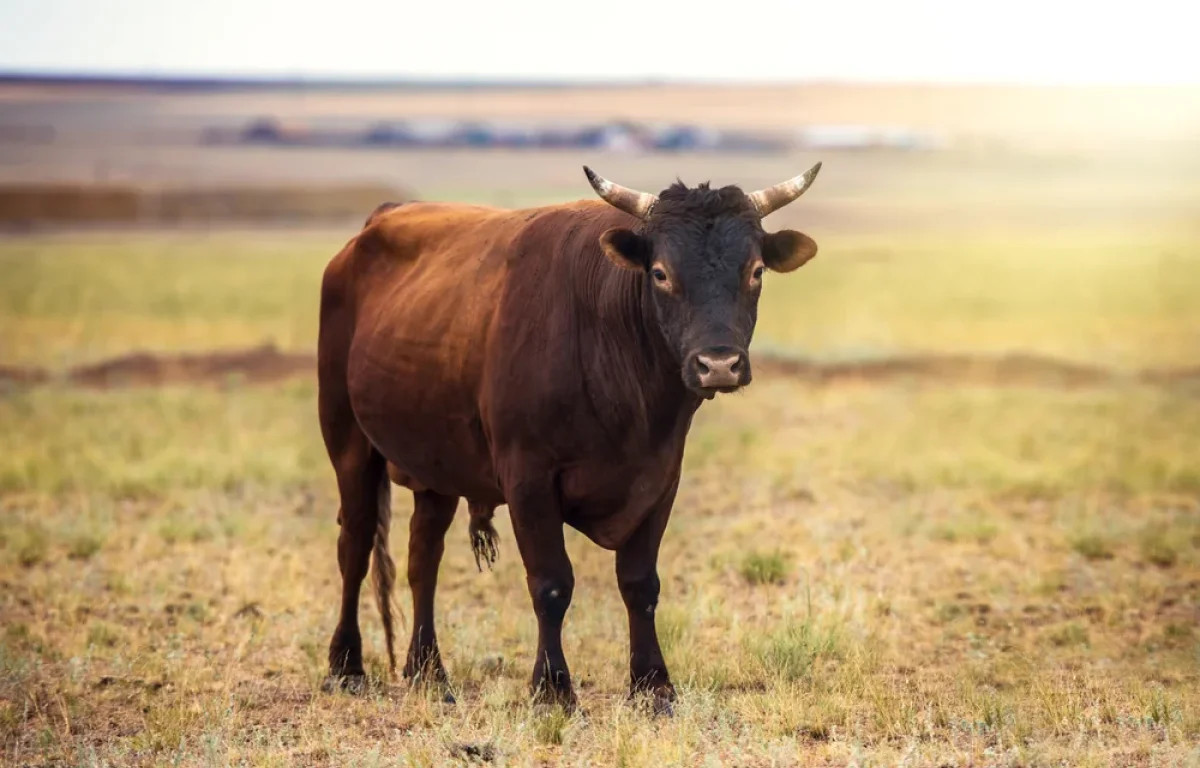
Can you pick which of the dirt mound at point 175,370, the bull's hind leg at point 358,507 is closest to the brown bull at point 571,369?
the bull's hind leg at point 358,507

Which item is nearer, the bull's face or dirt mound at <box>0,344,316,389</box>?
the bull's face

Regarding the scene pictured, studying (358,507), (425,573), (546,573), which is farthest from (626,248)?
(358,507)

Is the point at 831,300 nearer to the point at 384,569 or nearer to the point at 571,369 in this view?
the point at 384,569

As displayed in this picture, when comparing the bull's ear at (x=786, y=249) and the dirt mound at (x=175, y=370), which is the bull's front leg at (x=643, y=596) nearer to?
the bull's ear at (x=786, y=249)

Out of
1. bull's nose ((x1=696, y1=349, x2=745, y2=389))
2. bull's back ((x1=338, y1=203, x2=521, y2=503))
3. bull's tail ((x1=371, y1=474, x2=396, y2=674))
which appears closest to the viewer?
bull's nose ((x1=696, y1=349, x2=745, y2=389))

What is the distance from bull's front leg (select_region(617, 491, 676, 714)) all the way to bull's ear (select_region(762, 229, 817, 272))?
1.23 m

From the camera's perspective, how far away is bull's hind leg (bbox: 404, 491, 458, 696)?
8.91 meters

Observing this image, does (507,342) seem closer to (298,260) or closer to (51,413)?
(51,413)

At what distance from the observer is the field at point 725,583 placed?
757 cm

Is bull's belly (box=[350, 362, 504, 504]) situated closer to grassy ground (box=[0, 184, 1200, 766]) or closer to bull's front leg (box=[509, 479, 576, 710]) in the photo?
bull's front leg (box=[509, 479, 576, 710])

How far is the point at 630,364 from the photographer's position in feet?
25.5

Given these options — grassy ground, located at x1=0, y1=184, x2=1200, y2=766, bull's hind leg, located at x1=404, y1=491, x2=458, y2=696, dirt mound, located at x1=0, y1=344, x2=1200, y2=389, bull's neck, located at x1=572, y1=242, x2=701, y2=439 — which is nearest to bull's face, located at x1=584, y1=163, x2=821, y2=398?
bull's neck, located at x1=572, y1=242, x2=701, y2=439

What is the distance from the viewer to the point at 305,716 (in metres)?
8.08

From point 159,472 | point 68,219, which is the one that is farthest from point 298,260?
point 159,472
